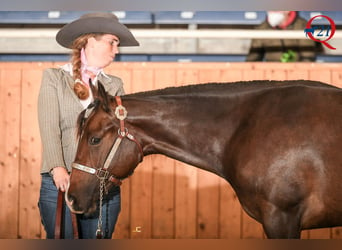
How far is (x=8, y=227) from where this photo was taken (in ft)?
10.4

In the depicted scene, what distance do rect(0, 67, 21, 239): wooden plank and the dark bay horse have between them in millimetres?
1382

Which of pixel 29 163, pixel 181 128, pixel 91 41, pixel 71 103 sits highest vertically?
pixel 91 41

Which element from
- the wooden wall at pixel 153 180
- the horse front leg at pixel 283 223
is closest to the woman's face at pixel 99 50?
the horse front leg at pixel 283 223

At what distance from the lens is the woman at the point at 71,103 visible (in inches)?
76.6

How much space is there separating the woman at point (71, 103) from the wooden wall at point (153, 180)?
1.05m

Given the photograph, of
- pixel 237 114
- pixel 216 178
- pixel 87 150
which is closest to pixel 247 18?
pixel 216 178

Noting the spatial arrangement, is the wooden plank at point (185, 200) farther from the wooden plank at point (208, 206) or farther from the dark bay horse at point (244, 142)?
the dark bay horse at point (244, 142)

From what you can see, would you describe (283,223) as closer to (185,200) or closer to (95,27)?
(95,27)

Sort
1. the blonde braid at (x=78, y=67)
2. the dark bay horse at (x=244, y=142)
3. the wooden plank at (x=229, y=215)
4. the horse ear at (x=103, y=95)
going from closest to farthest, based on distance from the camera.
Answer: the dark bay horse at (x=244, y=142) < the horse ear at (x=103, y=95) < the blonde braid at (x=78, y=67) < the wooden plank at (x=229, y=215)

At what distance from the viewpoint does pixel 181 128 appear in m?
1.99

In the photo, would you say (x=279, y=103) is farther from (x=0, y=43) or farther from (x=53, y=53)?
(x=0, y=43)

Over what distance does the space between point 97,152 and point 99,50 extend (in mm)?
462

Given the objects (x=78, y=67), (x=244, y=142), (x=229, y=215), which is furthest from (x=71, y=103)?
(x=229, y=215)

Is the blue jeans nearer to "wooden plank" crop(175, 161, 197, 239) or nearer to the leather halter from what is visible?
the leather halter
